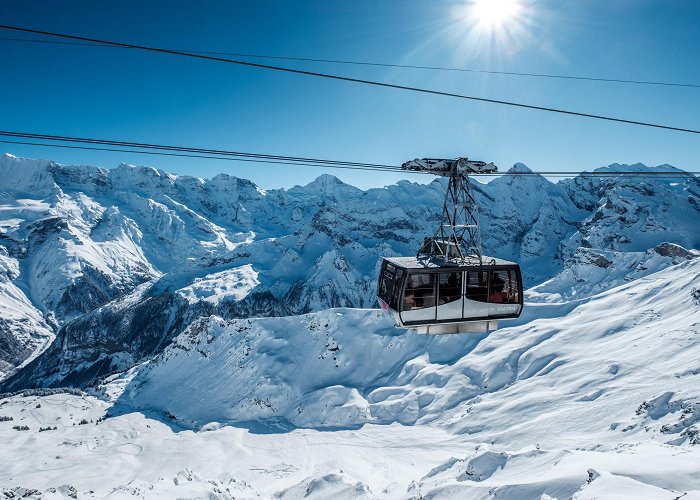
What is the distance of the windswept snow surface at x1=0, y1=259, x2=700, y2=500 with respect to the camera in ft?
90.7

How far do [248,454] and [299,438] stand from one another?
8.52 m

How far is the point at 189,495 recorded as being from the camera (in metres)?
29.6

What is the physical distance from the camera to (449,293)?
1477 centimetres

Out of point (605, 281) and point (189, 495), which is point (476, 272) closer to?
point (189, 495)

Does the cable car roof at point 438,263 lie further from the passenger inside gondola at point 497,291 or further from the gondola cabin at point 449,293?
the passenger inside gondola at point 497,291

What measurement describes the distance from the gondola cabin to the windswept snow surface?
9950 mm

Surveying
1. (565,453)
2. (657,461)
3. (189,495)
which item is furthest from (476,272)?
(189,495)

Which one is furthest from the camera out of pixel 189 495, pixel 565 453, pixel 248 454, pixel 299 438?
pixel 299 438

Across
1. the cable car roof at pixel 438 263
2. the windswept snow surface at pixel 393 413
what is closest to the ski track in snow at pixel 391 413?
the windswept snow surface at pixel 393 413

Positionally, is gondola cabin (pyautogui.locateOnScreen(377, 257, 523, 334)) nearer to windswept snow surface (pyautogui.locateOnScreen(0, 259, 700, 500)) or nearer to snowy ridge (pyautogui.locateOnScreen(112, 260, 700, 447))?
windswept snow surface (pyautogui.locateOnScreen(0, 259, 700, 500))

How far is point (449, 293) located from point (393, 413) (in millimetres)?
54455

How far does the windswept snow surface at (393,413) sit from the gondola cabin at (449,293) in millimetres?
9950

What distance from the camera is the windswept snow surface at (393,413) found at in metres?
27.6

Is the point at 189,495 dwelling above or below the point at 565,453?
below
